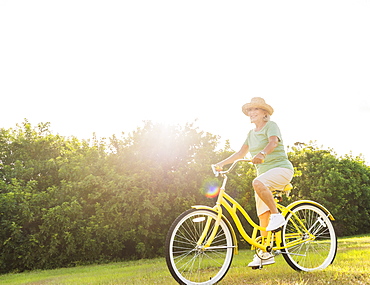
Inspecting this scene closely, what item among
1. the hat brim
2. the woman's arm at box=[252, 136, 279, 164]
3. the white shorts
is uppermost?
the hat brim

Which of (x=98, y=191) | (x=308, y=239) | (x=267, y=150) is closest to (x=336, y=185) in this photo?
(x=98, y=191)

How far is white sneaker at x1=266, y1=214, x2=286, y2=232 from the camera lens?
459cm

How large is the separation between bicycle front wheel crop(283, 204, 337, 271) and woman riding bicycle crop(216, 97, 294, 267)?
432 mm

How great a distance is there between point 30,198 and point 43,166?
6.08 ft

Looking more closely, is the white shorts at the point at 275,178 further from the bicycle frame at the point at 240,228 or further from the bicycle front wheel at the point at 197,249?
the bicycle front wheel at the point at 197,249

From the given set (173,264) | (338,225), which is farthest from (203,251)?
(338,225)

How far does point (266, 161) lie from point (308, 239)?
1218mm

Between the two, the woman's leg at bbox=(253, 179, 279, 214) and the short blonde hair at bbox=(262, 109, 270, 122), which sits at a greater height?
the short blonde hair at bbox=(262, 109, 270, 122)

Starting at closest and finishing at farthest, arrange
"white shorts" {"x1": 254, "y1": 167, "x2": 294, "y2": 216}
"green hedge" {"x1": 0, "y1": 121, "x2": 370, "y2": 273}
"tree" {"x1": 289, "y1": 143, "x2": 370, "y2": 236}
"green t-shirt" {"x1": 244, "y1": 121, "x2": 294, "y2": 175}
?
"white shorts" {"x1": 254, "y1": 167, "x2": 294, "y2": 216}, "green t-shirt" {"x1": 244, "y1": 121, "x2": 294, "y2": 175}, "green hedge" {"x1": 0, "y1": 121, "x2": 370, "y2": 273}, "tree" {"x1": 289, "y1": 143, "x2": 370, "y2": 236}

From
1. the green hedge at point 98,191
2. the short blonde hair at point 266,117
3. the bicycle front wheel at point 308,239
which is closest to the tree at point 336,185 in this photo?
the green hedge at point 98,191

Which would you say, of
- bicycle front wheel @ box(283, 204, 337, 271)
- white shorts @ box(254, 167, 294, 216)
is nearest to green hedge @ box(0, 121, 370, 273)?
bicycle front wheel @ box(283, 204, 337, 271)

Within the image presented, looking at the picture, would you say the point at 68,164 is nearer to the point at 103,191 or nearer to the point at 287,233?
the point at 103,191

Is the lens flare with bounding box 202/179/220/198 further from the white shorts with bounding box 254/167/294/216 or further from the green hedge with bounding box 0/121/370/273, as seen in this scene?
the white shorts with bounding box 254/167/294/216

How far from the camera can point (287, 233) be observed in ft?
16.6
